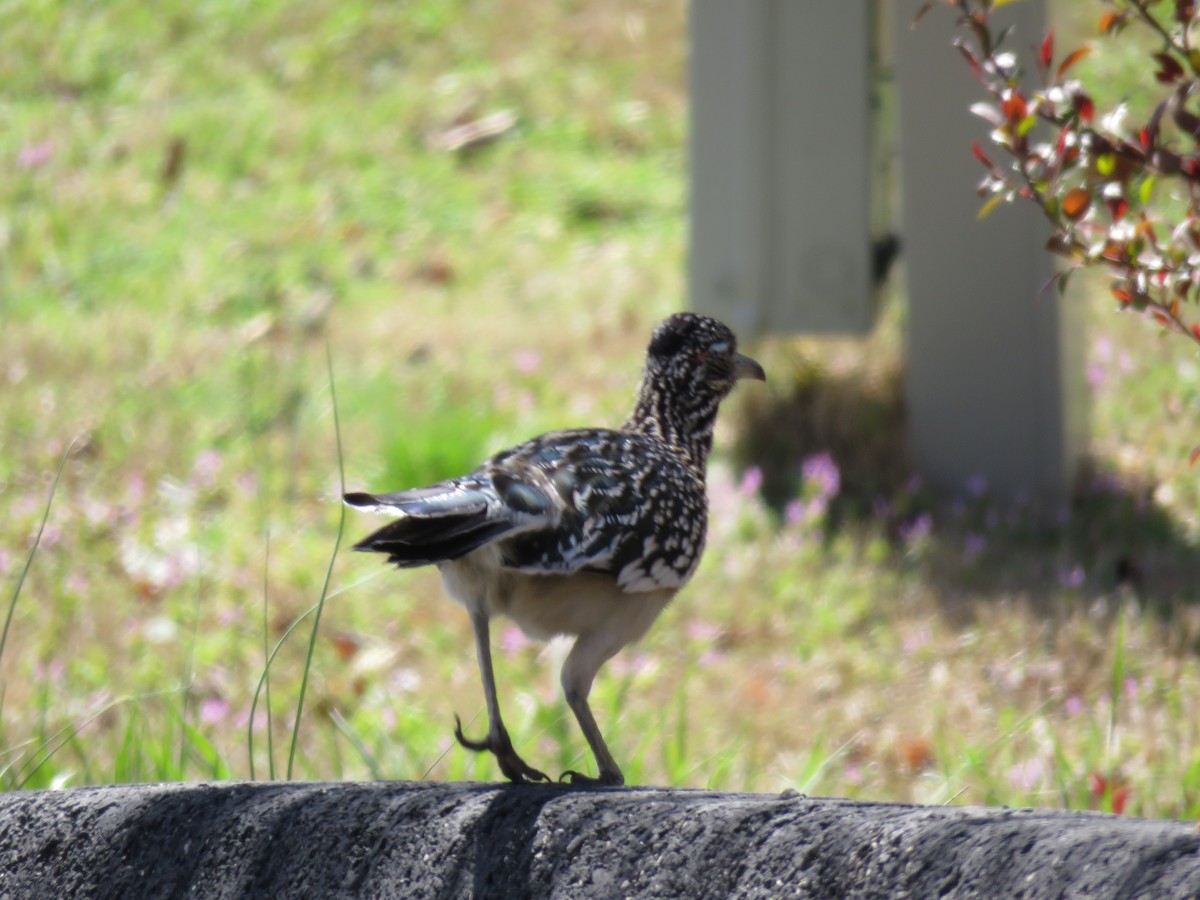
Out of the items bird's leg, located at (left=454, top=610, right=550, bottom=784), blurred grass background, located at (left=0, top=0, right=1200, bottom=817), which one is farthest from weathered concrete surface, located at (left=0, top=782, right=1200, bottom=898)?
blurred grass background, located at (left=0, top=0, right=1200, bottom=817)

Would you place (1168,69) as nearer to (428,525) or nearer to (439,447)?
(428,525)

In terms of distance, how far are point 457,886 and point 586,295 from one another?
22.0ft

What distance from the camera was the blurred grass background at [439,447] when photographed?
520 cm

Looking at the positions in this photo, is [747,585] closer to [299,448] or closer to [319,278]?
[299,448]

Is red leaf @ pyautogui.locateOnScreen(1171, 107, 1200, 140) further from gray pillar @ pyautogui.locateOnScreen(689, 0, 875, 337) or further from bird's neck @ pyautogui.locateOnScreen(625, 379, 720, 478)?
gray pillar @ pyautogui.locateOnScreen(689, 0, 875, 337)

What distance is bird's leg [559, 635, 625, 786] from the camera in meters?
3.32

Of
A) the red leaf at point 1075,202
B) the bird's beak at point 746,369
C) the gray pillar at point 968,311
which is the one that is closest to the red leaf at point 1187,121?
the red leaf at point 1075,202

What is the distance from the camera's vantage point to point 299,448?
25.0ft

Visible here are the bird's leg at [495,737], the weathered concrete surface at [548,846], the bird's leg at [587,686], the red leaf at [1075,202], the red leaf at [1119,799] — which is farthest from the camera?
the red leaf at [1119,799]

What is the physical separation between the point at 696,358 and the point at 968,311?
333 centimetres

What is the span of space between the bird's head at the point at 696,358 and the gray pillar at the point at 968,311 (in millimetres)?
3165

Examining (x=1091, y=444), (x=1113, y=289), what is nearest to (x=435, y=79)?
(x=1091, y=444)

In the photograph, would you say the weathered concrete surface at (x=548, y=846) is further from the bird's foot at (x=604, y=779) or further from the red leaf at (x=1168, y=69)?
the red leaf at (x=1168, y=69)

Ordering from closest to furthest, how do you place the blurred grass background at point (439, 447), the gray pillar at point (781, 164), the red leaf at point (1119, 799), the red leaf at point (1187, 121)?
the red leaf at point (1187, 121) < the red leaf at point (1119, 799) < the blurred grass background at point (439, 447) < the gray pillar at point (781, 164)
